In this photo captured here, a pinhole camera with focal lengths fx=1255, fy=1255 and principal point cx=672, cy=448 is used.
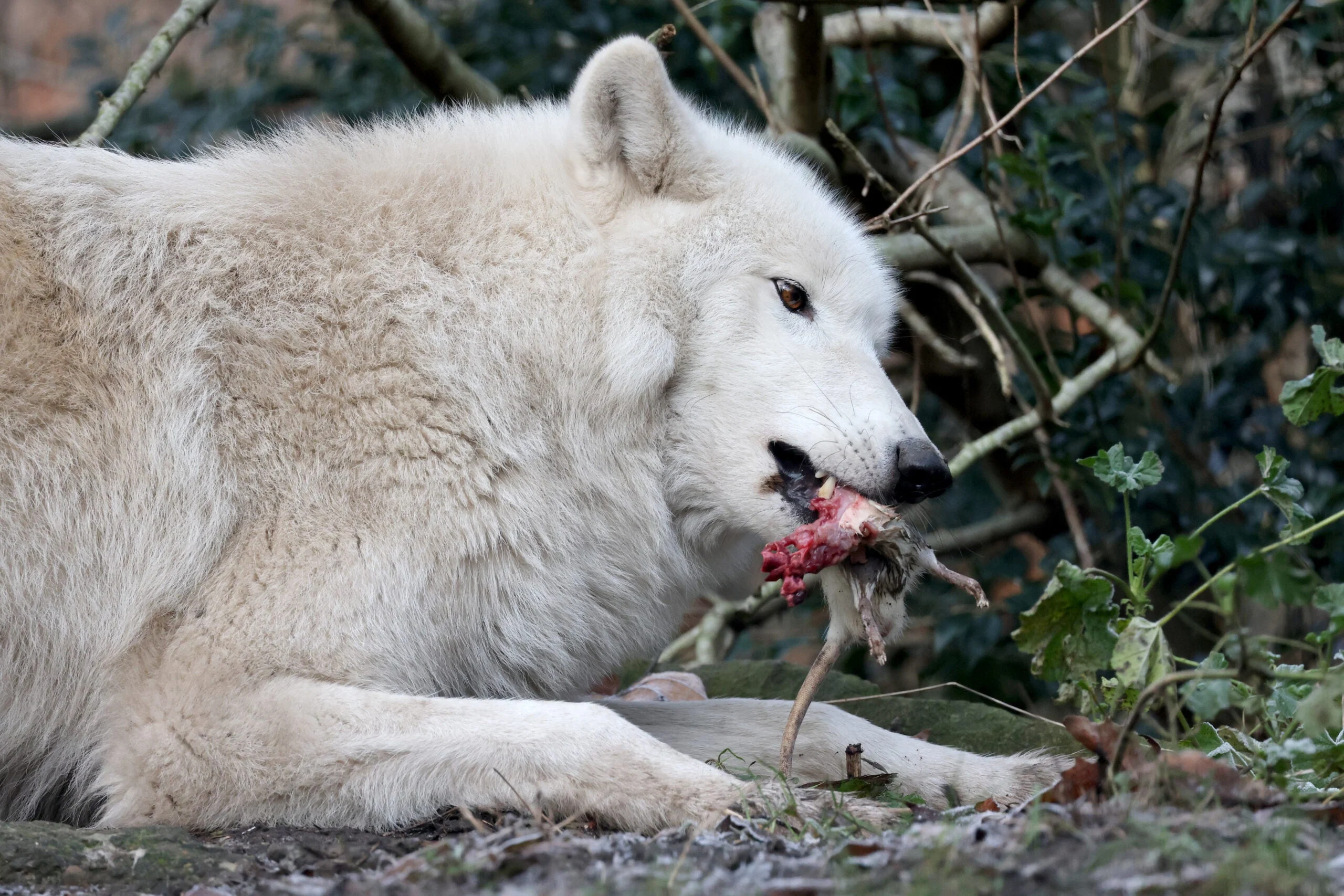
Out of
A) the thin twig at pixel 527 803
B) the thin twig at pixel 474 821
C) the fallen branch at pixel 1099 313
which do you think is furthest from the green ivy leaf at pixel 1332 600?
the fallen branch at pixel 1099 313

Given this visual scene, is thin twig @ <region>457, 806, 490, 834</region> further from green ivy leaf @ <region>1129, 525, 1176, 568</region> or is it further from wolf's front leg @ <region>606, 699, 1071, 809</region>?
green ivy leaf @ <region>1129, 525, 1176, 568</region>

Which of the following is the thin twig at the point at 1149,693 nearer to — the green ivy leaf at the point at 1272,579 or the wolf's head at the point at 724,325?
the green ivy leaf at the point at 1272,579

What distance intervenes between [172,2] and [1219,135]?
869 centimetres

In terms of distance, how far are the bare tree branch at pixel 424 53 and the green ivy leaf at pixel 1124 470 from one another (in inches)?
122

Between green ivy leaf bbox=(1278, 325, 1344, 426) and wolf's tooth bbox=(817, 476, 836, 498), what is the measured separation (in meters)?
A: 1.09

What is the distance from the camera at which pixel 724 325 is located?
333 centimetres

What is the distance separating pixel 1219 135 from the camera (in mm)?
6504

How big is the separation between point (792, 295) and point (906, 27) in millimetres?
2841

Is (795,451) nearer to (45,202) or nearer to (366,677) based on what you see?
(366,677)

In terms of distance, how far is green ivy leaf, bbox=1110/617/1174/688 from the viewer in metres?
2.66

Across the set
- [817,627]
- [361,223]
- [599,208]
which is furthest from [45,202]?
[817,627]

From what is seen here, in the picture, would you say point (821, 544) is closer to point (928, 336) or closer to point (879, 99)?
point (928, 336)

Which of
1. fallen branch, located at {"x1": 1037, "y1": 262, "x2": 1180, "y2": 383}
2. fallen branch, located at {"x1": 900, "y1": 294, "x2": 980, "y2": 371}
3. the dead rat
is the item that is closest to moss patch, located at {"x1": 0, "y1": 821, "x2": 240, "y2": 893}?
the dead rat

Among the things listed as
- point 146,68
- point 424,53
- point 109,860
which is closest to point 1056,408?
point 424,53
